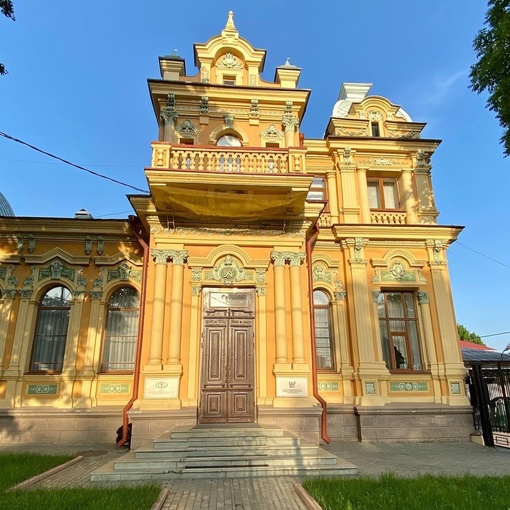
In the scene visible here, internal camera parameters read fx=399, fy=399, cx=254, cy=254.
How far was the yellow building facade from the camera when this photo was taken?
9.23 metres

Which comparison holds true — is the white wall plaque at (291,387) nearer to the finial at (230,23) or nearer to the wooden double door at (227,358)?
the wooden double door at (227,358)

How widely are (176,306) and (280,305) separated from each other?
8.15 feet

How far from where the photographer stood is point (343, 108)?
14.5 metres

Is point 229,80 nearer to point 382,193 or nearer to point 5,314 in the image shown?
point 382,193

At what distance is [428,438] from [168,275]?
7.76 m

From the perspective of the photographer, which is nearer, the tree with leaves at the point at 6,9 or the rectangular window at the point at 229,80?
the tree with leaves at the point at 6,9

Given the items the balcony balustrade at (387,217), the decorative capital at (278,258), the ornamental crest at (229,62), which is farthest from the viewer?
the ornamental crest at (229,62)

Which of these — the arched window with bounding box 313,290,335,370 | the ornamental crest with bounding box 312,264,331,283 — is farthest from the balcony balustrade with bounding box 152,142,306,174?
the arched window with bounding box 313,290,335,370

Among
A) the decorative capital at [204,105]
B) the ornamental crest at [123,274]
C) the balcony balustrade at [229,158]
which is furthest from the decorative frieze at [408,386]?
the decorative capital at [204,105]

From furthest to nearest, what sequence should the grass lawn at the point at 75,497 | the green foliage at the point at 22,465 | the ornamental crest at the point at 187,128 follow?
1. the ornamental crest at the point at 187,128
2. the green foliage at the point at 22,465
3. the grass lawn at the point at 75,497

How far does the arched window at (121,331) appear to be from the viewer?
10703mm

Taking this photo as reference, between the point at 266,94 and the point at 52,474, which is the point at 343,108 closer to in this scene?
the point at 266,94

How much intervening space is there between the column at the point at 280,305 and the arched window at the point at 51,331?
5.82 metres

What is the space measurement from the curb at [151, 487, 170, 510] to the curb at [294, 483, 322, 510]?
1.76 m
